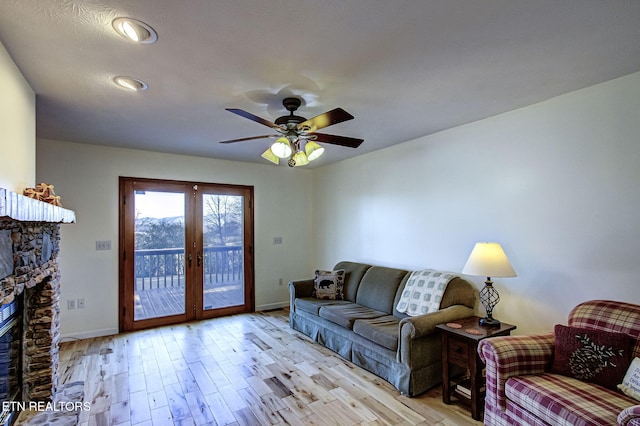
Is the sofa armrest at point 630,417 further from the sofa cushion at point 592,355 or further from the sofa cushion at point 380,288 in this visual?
the sofa cushion at point 380,288

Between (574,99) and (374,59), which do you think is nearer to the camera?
(374,59)

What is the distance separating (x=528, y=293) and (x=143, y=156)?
16.1 ft

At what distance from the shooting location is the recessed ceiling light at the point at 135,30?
163 centimetres

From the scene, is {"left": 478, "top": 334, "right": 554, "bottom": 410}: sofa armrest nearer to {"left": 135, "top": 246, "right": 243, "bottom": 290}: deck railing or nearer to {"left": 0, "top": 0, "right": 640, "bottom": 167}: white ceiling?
{"left": 0, "top": 0, "right": 640, "bottom": 167}: white ceiling

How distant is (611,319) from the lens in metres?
2.10

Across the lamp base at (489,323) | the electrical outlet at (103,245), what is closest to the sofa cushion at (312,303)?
the lamp base at (489,323)

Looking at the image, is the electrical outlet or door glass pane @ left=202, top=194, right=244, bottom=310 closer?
the electrical outlet

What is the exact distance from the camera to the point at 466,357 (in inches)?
98.3

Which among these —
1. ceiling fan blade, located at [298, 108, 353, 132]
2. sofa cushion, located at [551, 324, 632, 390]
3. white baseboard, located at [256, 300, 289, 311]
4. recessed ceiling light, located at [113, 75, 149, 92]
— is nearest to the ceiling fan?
ceiling fan blade, located at [298, 108, 353, 132]

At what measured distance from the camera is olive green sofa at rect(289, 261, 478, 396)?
275cm

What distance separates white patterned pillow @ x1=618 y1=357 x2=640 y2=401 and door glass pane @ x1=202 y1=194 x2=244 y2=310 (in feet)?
15.2

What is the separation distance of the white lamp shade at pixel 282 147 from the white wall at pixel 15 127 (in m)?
1.62

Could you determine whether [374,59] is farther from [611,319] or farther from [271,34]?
[611,319]

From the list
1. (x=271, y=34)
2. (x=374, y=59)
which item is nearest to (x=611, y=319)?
(x=374, y=59)
